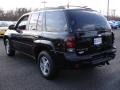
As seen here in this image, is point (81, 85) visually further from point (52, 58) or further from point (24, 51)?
point (24, 51)

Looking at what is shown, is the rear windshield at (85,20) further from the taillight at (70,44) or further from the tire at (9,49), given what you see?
the tire at (9,49)

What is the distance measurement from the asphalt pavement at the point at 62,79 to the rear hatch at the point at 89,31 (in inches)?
31.3

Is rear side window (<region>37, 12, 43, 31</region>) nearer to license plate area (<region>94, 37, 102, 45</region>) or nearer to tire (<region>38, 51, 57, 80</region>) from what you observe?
tire (<region>38, 51, 57, 80</region>)

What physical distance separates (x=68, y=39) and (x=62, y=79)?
130 centimetres

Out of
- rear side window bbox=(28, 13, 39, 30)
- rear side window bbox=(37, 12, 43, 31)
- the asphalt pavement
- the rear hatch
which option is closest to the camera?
the rear hatch

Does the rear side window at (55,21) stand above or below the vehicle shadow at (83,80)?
above

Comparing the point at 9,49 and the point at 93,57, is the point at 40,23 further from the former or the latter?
the point at 9,49

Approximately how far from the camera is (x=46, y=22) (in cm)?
586

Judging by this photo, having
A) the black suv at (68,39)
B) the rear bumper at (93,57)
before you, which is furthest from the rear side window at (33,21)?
the rear bumper at (93,57)

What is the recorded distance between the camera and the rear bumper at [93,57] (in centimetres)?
502

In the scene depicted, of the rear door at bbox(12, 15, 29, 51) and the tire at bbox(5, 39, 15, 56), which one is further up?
the rear door at bbox(12, 15, 29, 51)

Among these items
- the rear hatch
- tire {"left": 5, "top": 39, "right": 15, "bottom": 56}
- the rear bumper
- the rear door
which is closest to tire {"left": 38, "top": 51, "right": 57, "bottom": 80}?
the rear bumper

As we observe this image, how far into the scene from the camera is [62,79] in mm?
5797

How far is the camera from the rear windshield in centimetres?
520
